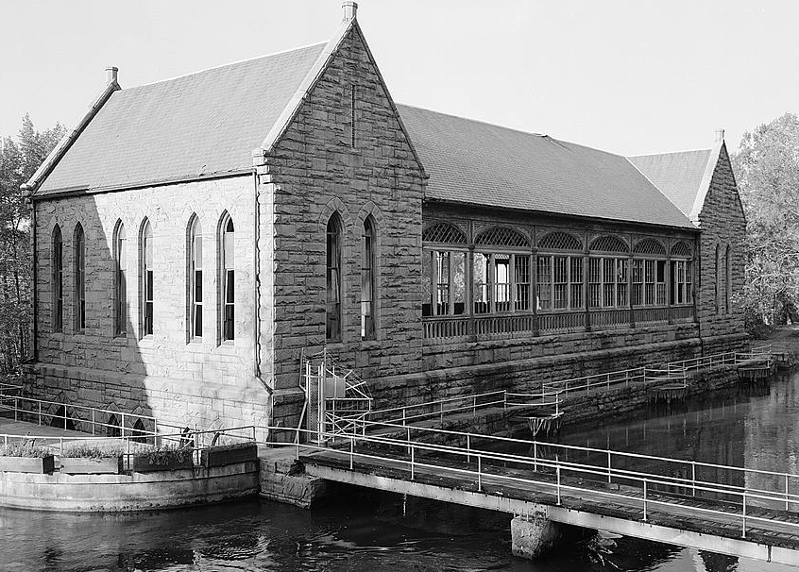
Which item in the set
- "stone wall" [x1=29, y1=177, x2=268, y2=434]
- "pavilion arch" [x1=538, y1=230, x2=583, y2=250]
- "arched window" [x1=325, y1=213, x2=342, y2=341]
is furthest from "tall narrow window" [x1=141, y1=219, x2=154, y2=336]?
"pavilion arch" [x1=538, y1=230, x2=583, y2=250]

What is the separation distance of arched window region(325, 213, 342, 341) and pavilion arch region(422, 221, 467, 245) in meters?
4.19

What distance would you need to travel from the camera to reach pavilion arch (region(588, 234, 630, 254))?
37938 mm

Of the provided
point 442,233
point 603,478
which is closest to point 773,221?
A: point 442,233

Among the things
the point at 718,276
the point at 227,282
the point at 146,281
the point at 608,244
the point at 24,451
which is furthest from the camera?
the point at 718,276

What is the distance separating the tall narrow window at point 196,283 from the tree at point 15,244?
708 inches

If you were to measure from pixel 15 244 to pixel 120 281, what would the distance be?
19053mm

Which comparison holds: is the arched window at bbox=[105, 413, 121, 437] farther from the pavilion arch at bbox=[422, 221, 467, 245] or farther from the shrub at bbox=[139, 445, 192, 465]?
the pavilion arch at bbox=[422, 221, 467, 245]

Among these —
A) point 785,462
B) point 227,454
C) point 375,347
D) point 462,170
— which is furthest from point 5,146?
point 785,462

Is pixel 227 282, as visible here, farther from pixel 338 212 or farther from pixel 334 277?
pixel 338 212

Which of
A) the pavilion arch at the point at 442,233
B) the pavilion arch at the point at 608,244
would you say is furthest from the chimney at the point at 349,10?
the pavilion arch at the point at 608,244

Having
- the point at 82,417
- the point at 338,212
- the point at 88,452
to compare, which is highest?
the point at 338,212

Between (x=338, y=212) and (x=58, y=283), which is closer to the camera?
(x=338, y=212)

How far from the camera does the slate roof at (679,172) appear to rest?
152ft

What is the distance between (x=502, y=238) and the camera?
33.0 meters
